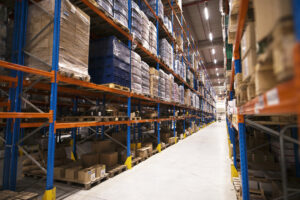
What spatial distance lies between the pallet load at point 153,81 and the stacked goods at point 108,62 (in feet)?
5.76

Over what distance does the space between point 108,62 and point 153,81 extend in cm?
240

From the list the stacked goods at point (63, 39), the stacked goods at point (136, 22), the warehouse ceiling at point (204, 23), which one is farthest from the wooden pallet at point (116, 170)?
the warehouse ceiling at point (204, 23)

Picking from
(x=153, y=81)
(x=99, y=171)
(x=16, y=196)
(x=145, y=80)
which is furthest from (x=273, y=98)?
(x=153, y=81)

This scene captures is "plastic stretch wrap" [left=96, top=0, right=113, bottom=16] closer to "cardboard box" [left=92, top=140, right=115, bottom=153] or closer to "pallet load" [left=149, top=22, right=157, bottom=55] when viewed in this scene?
"pallet load" [left=149, top=22, right=157, bottom=55]

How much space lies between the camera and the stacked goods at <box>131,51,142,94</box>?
5148mm

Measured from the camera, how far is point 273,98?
35.9 inches

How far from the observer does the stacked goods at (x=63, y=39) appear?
3020mm

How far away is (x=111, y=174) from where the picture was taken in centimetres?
412

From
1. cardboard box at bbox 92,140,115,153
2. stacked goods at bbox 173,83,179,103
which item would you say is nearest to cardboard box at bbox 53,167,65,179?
cardboard box at bbox 92,140,115,153

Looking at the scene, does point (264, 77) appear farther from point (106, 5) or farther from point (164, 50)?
point (164, 50)

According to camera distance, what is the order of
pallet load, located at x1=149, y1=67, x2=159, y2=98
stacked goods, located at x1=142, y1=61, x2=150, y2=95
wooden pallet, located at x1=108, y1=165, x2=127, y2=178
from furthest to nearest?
pallet load, located at x1=149, y1=67, x2=159, y2=98
stacked goods, located at x1=142, y1=61, x2=150, y2=95
wooden pallet, located at x1=108, y1=165, x2=127, y2=178

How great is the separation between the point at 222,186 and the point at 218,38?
763 inches

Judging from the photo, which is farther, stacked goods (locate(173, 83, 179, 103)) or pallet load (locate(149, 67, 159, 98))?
stacked goods (locate(173, 83, 179, 103))

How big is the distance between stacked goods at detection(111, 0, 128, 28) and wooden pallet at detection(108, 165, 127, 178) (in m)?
3.80
